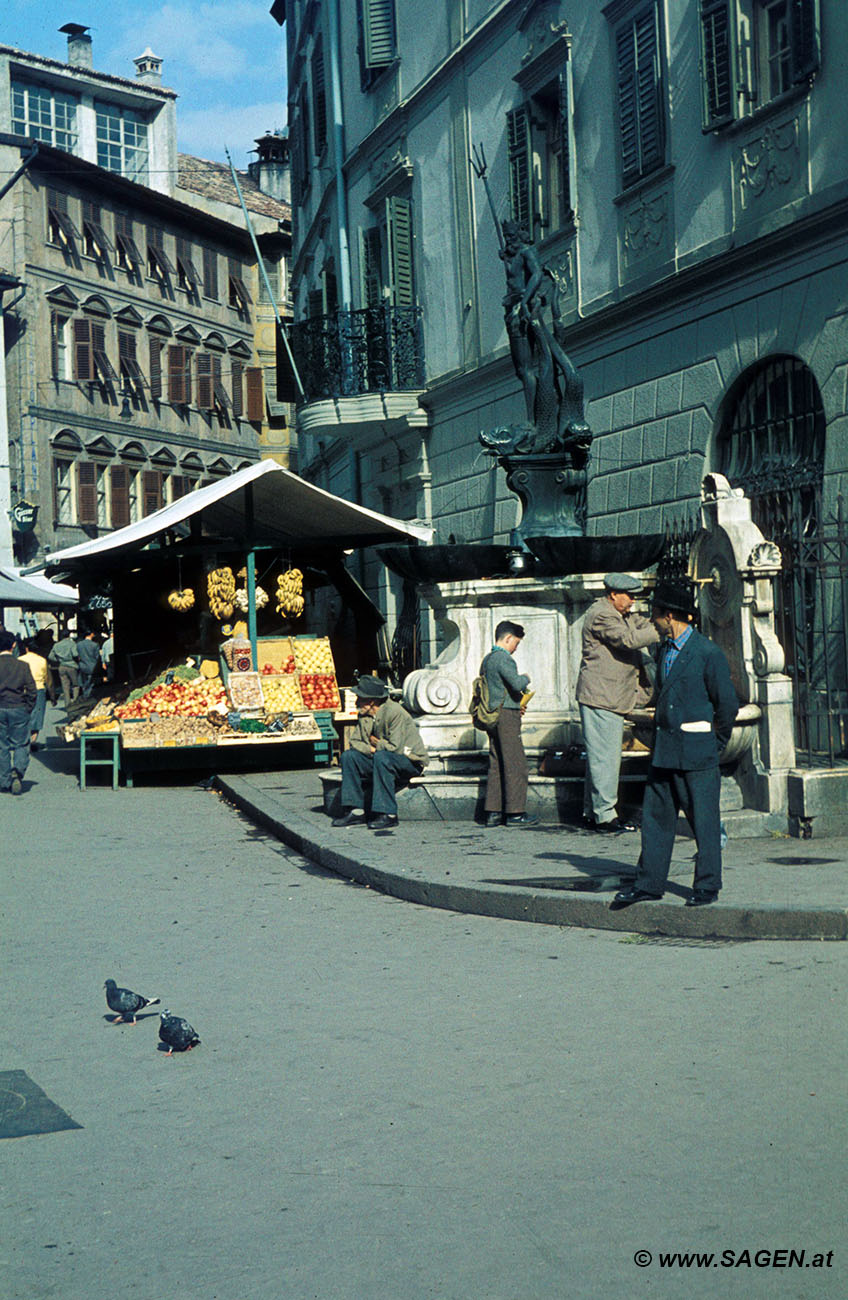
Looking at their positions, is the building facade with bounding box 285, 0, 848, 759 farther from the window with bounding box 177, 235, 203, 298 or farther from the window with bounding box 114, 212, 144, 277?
the window with bounding box 177, 235, 203, 298

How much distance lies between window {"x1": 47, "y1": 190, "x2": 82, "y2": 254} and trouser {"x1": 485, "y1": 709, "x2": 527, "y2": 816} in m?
38.6

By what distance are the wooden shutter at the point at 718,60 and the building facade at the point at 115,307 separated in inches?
1245

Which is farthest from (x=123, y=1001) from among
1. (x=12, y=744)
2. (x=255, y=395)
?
(x=255, y=395)

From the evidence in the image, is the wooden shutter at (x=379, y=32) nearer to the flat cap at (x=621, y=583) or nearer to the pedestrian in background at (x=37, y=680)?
the pedestrian in background at (x=37, y=680)

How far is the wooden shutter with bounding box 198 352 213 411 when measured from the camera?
176 ft

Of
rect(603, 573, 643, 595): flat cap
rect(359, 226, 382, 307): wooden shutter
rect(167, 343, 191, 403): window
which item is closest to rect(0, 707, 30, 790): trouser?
rect(603, 573, 643, 595): flat cap

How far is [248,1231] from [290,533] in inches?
717

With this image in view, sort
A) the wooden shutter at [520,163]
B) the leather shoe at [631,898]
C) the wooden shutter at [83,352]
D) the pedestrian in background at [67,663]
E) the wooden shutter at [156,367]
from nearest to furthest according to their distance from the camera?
the leather shoe at [631,898] < the wooden shutter at [520,163] < the pedestrian in background at [67,663] < the wooden shutter at [83,352] < the wooden shutter at [156,367]

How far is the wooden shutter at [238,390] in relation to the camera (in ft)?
183

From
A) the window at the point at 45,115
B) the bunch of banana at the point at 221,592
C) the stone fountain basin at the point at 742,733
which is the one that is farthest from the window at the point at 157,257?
the stone fountain basin at the point at 742,733

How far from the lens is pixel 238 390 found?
56000 mm

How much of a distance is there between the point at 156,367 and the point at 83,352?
4.23 m

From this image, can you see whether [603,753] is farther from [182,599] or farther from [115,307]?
[115,307]

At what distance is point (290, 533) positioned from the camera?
21875 mm
